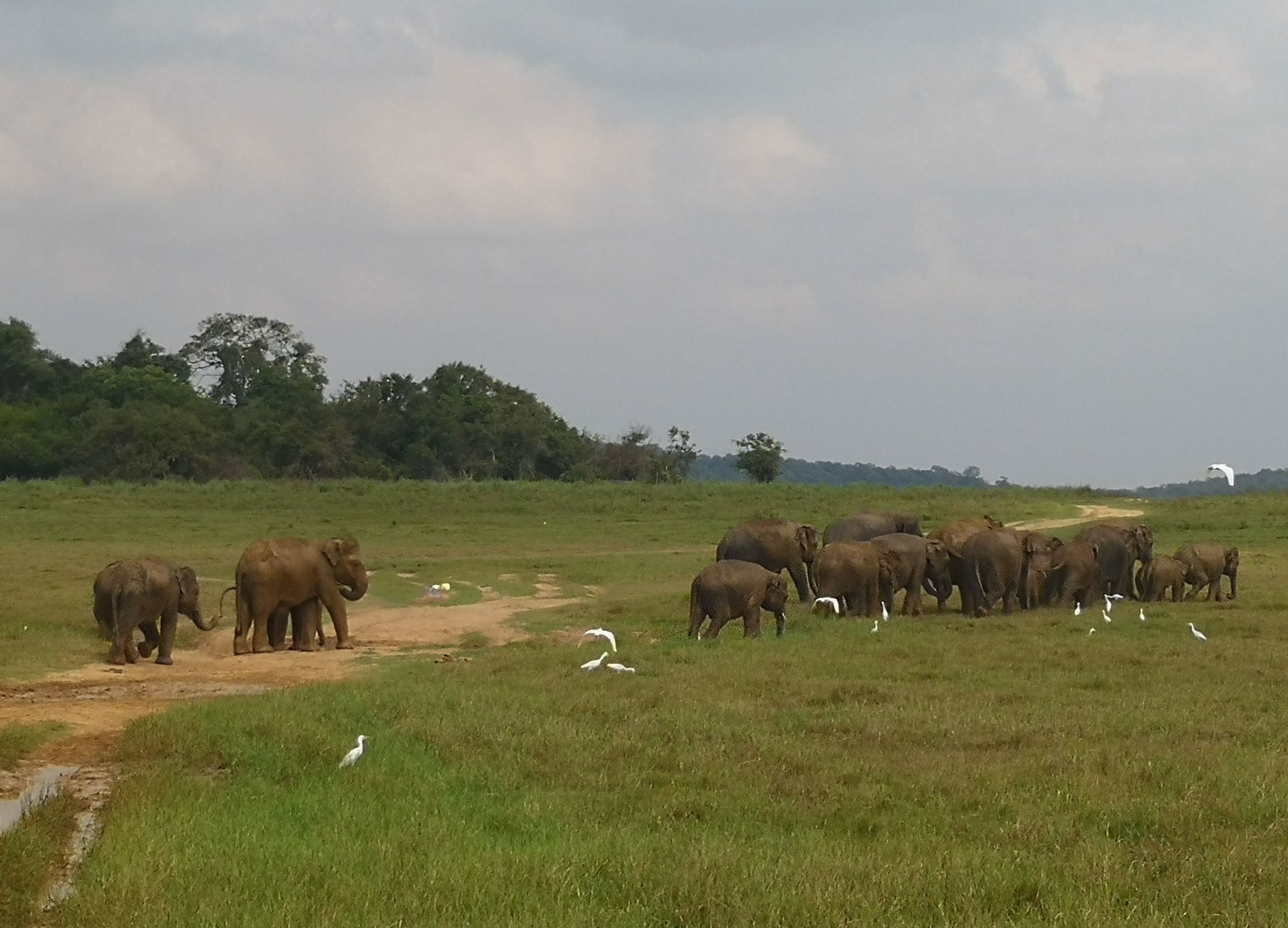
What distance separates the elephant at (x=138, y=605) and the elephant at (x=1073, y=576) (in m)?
12.0

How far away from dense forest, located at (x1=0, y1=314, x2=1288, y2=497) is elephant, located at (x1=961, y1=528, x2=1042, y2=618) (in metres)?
39.9

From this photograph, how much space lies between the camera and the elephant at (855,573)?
2011 cm

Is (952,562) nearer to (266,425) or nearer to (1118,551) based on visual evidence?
(1118,551)

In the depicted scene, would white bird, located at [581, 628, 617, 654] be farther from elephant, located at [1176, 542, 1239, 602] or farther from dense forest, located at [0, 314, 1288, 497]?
dense forest, located at [0, 314, 1288, 497]

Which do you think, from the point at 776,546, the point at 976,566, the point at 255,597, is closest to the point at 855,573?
the point at 776,546

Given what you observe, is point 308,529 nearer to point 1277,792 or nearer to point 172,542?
point 172,542

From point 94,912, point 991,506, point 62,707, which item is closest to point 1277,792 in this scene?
point 94,912

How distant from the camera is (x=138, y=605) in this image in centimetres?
1661

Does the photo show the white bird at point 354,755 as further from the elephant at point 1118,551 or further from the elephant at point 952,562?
the elephant at point 1118,551

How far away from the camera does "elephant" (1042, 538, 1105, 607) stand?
71.2 feet

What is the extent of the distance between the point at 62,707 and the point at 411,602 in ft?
33.7

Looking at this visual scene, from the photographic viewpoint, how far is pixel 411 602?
2278 centimetres

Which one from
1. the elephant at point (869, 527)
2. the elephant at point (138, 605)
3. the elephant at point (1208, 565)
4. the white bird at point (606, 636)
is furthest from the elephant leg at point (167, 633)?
the elephant at point (1208, 565)

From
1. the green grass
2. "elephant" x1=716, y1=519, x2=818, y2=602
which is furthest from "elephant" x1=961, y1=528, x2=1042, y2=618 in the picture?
the green grass
